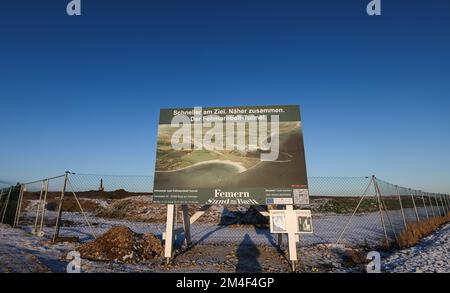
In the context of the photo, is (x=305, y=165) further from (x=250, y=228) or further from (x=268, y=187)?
(x=250, y=228)

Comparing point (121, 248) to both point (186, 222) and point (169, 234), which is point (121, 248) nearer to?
point (169, 234)

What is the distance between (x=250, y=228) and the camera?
15336 millimetres

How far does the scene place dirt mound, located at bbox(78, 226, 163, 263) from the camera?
7.36m

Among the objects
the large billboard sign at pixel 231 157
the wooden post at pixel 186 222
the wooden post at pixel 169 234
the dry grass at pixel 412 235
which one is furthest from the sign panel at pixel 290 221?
the dry grass at pixel 412 235

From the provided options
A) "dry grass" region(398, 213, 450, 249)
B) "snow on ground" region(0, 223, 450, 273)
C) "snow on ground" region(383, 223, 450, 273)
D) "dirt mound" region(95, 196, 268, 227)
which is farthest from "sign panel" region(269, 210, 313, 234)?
"dirt mound" region(95, 196, 268, 227)

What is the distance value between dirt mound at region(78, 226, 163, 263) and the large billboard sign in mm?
1730

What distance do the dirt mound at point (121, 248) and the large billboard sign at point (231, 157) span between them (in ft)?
5.68

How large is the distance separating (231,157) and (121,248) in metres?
4.50

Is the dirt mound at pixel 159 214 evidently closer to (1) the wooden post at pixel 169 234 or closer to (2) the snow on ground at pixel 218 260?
(2) the snow on ground at pixel 218 260

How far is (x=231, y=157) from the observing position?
7.89m

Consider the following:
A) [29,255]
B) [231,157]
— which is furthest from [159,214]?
[231,157]

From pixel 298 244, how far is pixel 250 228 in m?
5.52

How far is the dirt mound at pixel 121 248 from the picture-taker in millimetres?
7364
